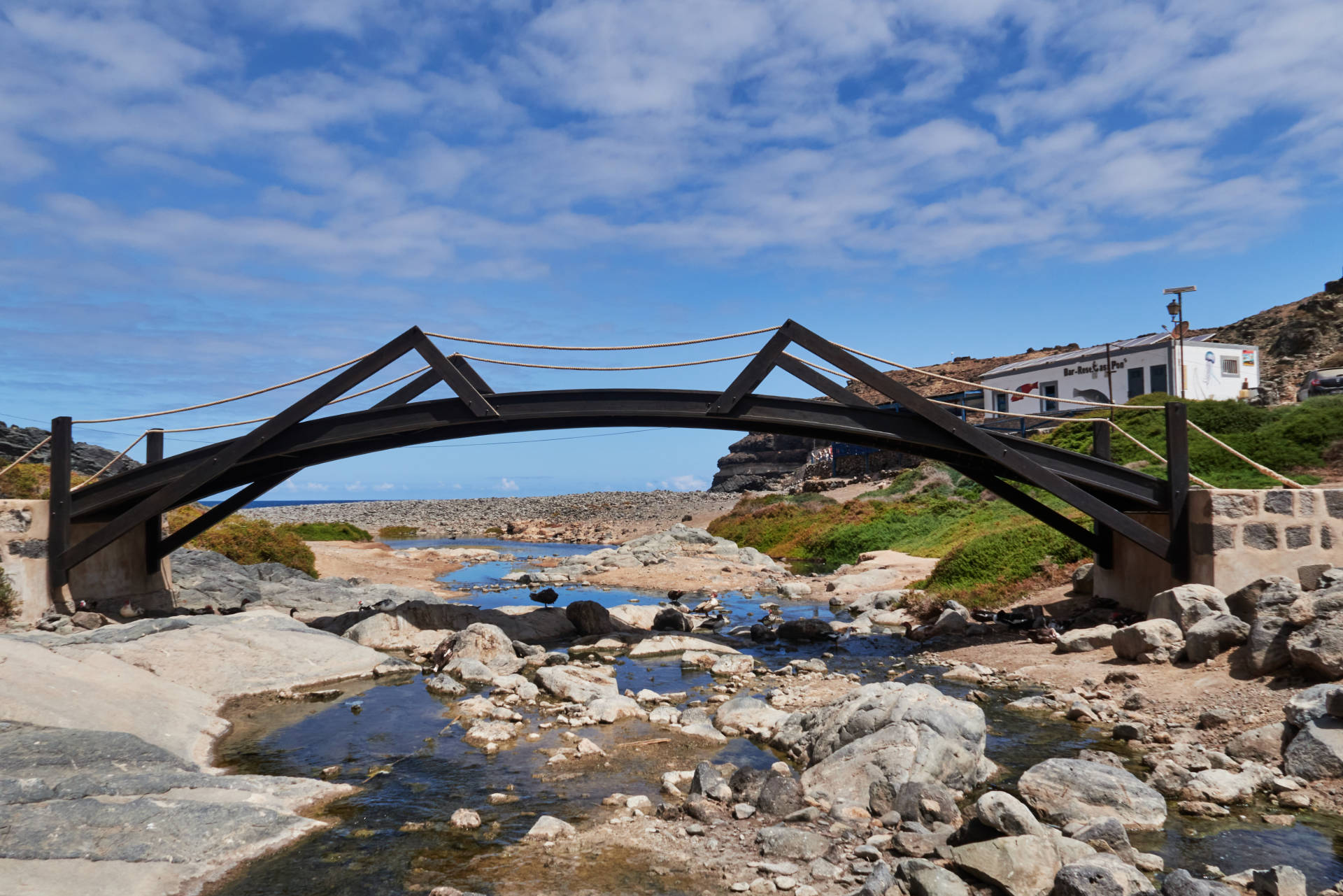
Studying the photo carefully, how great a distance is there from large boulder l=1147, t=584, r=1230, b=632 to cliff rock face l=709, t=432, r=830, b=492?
74737mm

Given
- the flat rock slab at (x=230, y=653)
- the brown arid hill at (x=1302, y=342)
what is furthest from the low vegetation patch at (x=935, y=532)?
the brown arid hill at (x=1302, y=342)

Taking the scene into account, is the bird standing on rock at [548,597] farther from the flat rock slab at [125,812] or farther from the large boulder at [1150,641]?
the flat rock slab at [125,812]

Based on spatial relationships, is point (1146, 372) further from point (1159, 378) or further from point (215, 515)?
point (215, 515)

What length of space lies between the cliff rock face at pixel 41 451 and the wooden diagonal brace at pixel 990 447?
3151cm

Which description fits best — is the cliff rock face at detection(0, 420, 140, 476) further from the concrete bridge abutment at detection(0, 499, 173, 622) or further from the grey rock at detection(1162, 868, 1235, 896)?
the grey rock at detection(1162, 868, 1235, 896)

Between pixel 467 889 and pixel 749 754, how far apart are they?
4168 mm

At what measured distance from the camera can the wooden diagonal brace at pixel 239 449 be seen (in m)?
14.5

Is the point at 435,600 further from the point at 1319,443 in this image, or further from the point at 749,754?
the point at 1319,443

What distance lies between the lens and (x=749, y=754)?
9.52 metres

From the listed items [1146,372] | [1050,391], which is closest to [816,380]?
[1146,372]

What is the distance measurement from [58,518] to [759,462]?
84003 mm

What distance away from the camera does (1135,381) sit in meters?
46.9

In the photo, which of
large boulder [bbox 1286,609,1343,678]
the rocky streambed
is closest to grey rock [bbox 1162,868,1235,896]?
the rocky streambed

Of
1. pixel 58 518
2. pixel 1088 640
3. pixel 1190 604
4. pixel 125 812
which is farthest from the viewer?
pixel 58 518
